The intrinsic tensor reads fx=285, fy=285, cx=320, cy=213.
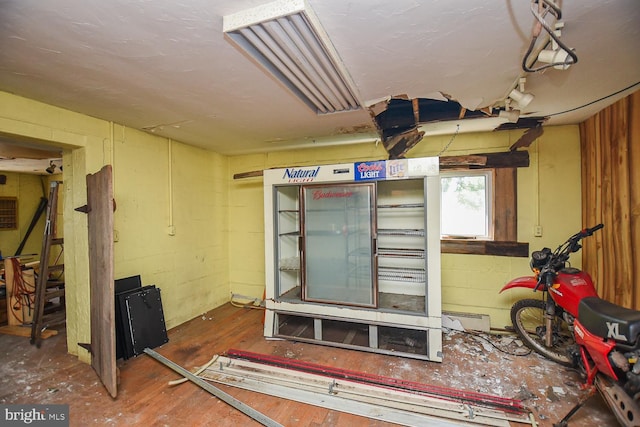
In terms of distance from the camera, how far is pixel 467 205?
335 cm

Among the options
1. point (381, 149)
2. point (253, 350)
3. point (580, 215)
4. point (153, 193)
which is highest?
point (381, 149)

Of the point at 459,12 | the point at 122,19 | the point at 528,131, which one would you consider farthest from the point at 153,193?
the point at 528,131

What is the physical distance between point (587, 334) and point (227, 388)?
256 cm

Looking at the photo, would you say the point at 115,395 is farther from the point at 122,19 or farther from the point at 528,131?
the point at 528,131

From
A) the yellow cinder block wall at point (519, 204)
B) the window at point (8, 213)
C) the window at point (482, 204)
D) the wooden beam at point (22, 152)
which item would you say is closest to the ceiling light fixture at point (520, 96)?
the window at point (482, 204)

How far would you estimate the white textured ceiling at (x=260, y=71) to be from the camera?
1.27 m

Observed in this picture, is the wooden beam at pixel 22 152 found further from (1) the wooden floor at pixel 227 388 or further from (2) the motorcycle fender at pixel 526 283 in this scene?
(2) the motorcycle fender at pixel 526 283

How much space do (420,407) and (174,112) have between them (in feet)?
10.1

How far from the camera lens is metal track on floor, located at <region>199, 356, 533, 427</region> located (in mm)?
1873

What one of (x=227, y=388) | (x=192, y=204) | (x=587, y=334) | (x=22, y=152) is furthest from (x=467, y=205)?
(x=22, y=152)

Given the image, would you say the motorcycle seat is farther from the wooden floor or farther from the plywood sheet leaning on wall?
the plywood sheet leaning on wall

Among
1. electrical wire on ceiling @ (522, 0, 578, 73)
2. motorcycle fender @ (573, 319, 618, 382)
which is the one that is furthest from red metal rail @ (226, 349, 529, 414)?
electrical wire on ceiling @ (522, 0, 578, 73)

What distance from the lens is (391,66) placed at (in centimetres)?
179

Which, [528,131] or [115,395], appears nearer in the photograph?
[115,395]
